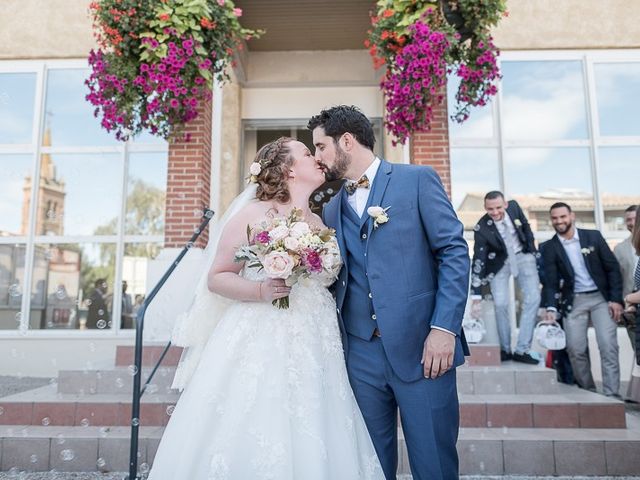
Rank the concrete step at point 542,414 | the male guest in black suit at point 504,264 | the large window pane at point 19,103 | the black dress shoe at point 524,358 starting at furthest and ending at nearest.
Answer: the large window pane at point 19,103 < the male guest in black suit at point 504,264 < the black dress shoe at point 524,358 < the concrete step at point 542,414

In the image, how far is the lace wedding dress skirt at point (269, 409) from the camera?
206 centimetres

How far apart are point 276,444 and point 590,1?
307 inches

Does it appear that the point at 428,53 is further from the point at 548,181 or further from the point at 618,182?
the point at 618,182

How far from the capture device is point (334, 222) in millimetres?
2475

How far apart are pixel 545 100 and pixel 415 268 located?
6.20m

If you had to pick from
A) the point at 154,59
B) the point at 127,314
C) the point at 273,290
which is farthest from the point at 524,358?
the point at 127,314

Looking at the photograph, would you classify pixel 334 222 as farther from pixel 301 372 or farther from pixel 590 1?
pixel 590 1

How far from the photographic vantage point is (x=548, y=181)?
279 inches

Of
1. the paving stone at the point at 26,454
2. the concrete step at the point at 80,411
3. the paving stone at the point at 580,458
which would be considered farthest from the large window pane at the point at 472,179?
the paving stone at the point at 26,454

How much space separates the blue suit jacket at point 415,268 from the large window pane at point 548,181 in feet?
17.4

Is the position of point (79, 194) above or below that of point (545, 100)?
below

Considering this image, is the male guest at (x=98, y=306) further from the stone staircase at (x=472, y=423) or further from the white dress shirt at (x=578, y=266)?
the white dress shirt at (x=578, y=266)

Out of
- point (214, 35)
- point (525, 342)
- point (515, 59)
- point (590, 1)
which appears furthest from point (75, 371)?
point (590, 1)

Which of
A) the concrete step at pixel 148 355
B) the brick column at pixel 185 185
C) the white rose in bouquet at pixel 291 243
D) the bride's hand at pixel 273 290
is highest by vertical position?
the brick column at pixel 185 185
